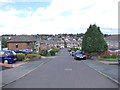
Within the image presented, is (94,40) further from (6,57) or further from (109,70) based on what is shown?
(109,70)

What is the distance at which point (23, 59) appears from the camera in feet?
101

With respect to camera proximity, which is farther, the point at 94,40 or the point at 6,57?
the point at 94,40

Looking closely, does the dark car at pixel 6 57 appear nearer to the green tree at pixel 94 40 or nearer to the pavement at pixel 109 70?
the pavement at pixel 109 70

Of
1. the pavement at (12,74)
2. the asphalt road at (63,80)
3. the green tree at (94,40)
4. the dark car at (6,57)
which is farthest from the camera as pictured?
the green tree at (94,40)

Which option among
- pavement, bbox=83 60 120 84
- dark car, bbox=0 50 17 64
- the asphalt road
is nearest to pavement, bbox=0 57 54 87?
the asphalt road

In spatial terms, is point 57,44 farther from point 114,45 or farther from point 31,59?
point 31,59

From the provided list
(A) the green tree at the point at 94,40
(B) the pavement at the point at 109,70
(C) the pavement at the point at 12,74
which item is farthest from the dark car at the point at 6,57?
(A) the green tree at the point at 94,40

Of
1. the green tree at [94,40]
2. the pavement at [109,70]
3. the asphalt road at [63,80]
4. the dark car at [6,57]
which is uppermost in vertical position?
the green tree at [94,40]

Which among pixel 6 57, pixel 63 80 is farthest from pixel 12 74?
pixel 6 57

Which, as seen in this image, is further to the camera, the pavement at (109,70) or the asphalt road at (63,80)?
the pavement at (109,70)

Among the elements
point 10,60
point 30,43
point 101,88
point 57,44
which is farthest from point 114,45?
point 57,44

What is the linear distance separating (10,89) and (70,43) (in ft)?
571

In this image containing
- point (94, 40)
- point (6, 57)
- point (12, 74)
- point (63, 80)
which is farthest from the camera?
point (94, 40)

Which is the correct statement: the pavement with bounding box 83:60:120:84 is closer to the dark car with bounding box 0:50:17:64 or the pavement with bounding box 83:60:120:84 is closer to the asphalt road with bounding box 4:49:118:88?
the asphalt road with bounding box 4:49:118:88
